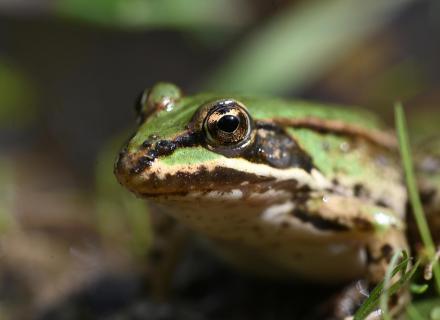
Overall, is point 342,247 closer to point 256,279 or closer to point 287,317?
point 287,317

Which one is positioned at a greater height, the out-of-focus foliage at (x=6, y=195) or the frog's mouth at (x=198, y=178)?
the out-of-focus foliage at (x=6, y=195)

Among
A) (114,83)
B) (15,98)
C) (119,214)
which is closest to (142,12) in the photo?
(114,83)

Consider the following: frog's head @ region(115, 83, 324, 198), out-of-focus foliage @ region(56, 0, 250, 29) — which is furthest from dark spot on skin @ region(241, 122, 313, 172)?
out-of-focus foliage @ region(56, 0, 250, 29)

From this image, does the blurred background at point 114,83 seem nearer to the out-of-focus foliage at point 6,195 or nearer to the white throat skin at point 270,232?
the out-of-focus foliage at point 6,195

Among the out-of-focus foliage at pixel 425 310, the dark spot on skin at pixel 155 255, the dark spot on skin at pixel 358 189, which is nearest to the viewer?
the out-of-focus foliage at pixel 425 310

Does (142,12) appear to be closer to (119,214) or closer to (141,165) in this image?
(119,214)

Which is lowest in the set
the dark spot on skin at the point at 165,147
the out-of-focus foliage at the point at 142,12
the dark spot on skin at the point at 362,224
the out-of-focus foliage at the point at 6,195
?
the dark spot on skin at the point at 362,224

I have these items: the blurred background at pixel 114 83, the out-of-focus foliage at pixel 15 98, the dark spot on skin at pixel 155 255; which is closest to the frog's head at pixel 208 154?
the dark spot on skin at pixel 155 255

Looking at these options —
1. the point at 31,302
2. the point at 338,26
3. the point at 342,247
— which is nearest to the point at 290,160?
the point at 342,247
